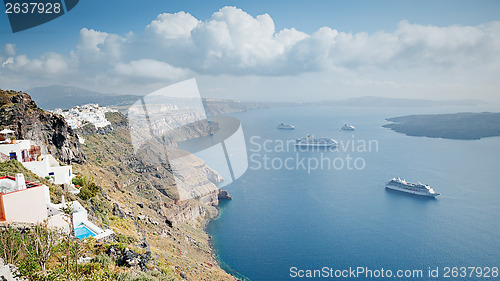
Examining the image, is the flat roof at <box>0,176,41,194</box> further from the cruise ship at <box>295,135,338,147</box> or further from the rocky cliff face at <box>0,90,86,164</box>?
the cruise ship at <box>295,135,338,147</box>

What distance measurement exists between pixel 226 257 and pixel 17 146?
1455cm

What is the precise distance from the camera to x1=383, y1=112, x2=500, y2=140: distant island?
63541 mm

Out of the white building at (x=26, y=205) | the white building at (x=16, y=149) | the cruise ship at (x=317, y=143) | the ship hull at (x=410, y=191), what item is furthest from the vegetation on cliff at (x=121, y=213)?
the cruise ship at (x=317, y=143)

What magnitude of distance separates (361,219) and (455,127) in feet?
190

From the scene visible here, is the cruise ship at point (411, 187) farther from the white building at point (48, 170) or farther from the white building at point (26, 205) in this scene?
the white building at point (26, 205)

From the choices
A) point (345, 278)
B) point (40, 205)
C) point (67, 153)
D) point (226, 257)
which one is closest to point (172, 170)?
point (226, 257)

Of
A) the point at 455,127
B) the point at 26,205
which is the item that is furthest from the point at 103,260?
the point at 455,127

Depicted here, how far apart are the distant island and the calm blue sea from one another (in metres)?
19.2

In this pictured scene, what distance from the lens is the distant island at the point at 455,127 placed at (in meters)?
63.5

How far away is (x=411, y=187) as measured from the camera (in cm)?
3145

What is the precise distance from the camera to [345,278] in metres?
17.9

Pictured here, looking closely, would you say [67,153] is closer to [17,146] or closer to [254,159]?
[17,146]

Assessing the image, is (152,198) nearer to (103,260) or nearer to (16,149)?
(16,149)

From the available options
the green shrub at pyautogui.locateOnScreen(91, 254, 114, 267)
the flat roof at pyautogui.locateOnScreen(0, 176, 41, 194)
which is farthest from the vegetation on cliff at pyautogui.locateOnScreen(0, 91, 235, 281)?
the flat roof at pyautogui.locateOnScreen(0, 176, 41, 194)
